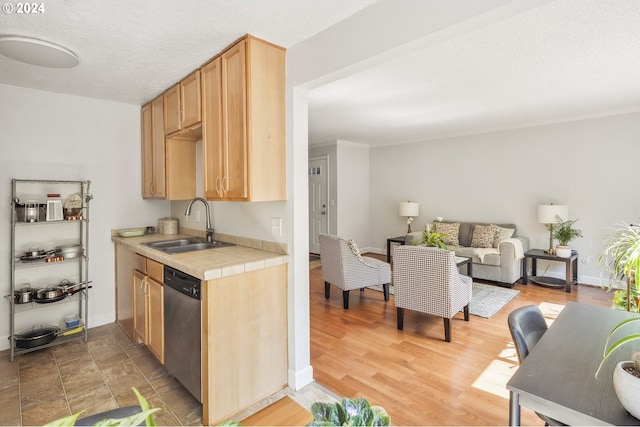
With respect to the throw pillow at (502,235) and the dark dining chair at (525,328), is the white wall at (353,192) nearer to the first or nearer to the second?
the throw pillow at (502,235)

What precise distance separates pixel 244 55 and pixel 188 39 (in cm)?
37

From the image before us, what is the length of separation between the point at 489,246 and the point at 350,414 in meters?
5.04

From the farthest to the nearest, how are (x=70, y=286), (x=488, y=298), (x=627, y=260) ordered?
(x=488, y=298), (x=70, y=286), (x=627, y=260)

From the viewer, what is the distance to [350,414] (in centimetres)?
59

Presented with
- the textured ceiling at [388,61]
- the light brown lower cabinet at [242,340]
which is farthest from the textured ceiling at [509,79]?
the light brown lower cabinet at [242,340]

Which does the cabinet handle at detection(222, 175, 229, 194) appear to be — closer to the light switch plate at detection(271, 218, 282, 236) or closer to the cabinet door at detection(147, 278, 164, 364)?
the light switch plate at detection(271, 218, 282, 236)

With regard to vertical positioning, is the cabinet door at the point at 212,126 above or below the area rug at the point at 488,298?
above

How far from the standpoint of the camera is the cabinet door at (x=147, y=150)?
318 centimetres

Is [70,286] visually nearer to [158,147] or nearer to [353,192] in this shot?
[158,147]

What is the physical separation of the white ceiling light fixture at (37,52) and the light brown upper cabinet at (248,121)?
891 millimetres

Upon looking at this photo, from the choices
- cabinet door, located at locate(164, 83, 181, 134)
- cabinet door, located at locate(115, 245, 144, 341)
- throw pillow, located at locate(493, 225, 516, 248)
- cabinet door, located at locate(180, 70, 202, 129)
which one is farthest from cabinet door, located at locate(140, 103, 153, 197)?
throw pillow, located at locate(493, 225, 516, 248)

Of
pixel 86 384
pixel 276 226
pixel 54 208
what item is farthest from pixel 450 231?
pixel 54 208

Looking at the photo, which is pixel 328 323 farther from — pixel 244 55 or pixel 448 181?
pixel 448 181

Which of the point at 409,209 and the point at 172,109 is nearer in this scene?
the point at 172,109
